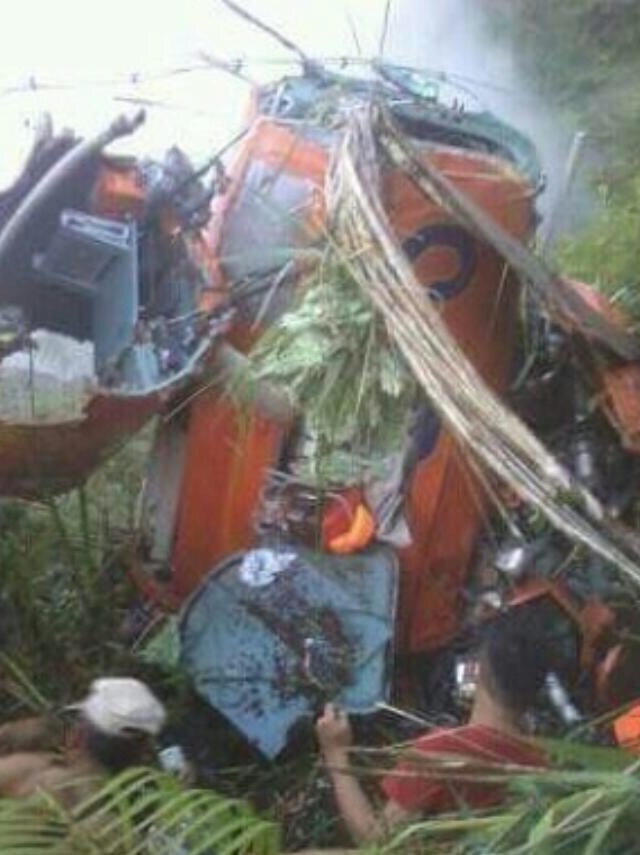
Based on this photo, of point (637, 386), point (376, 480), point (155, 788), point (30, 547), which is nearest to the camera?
point (155, 788)

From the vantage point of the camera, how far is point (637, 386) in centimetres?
503

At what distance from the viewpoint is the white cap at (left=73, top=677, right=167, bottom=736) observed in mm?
3846

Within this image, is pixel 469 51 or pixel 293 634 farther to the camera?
pixel 469 51

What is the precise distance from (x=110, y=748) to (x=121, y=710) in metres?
0.11

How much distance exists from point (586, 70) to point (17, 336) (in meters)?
9.49

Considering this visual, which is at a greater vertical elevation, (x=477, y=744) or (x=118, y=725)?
(x=477, y=744)

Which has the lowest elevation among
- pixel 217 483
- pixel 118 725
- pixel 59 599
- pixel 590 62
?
pixel 59 599

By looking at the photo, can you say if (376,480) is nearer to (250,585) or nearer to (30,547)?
(250,585)

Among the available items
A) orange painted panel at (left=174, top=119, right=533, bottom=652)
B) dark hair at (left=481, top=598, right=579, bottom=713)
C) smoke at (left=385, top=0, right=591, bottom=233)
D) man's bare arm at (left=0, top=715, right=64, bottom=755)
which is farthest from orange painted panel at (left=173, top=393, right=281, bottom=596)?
smoke at (left=385, top=0, right=591, bottom=233)

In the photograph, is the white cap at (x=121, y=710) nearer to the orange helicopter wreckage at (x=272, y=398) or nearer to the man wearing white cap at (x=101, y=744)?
the man wearing white cap at (x=101, y=744)

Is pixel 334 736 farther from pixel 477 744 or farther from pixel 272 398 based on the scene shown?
pixel 272 398

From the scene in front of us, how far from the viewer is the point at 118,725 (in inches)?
151

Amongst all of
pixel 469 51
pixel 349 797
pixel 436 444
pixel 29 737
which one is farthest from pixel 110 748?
pixel 469 51

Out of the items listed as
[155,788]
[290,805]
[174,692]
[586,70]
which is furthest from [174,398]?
[586,70]
